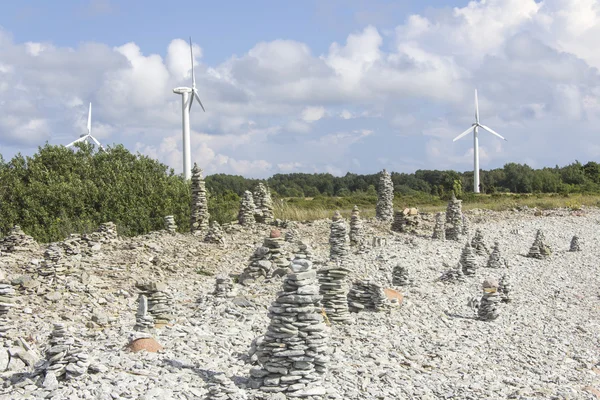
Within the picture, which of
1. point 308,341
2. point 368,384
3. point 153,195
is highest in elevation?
point 153,195

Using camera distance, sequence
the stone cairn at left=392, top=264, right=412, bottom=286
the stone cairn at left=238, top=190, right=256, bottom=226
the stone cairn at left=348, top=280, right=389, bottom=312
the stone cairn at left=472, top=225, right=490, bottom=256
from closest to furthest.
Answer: the stone cairn at left=348, top=280, right=389, bottom=312
the stone cairn at left=392, top=264, right=412, bottom=286
the stone cairn at left=472, top=225, right=490, bottom=256
the stone cairn at left=238, top=190, right=256, bottom=226

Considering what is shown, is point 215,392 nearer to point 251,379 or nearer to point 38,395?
point 251,379

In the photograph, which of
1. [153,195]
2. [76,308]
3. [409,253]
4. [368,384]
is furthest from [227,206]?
[368,384]

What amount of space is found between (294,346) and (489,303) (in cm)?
728

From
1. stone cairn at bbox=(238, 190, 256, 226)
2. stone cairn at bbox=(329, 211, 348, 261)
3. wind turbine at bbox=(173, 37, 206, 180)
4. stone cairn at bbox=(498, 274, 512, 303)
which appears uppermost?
wind turbine at bbox=(173, 37, 206, 180)

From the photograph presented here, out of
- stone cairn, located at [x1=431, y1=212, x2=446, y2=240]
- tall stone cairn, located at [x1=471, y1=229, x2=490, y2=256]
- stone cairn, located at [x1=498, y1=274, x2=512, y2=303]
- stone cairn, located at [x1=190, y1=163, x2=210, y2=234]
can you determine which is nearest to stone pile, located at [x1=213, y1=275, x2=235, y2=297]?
stone cairn, located at [x1=498, y1=274, x2=512, y2=303]

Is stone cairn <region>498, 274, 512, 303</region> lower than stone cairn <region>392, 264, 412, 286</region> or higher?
lower

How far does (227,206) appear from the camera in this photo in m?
32.4

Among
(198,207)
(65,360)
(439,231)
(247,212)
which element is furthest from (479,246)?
(65,360)

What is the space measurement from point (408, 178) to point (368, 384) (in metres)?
82.9

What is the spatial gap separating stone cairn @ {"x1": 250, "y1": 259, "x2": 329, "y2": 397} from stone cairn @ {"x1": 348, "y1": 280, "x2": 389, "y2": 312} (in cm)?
513

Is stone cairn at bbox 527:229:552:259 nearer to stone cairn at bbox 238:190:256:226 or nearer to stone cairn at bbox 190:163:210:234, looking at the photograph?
stone cairn at bbox 238:190:256:226

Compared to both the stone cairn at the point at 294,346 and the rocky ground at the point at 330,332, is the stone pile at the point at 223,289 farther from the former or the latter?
the stone cairn at the point at 294,346

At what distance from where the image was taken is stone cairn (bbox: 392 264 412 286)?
1661cm
